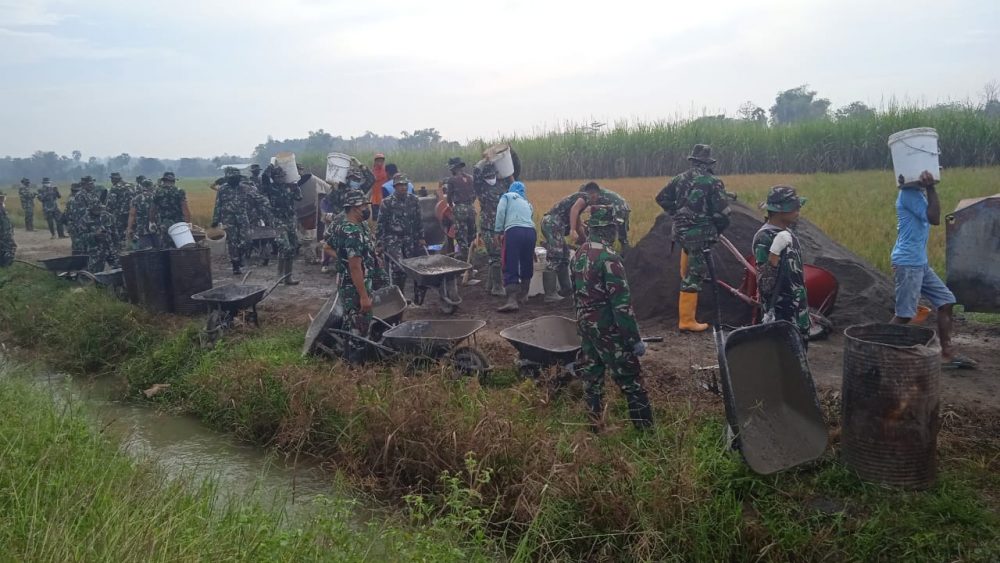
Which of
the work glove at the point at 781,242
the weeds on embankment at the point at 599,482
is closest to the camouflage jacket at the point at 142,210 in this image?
the weeds on embankment at the point at 599,482

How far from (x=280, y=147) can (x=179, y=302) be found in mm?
91035

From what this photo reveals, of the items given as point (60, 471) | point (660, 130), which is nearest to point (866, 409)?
point (60, 471)

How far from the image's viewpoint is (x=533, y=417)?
557cm

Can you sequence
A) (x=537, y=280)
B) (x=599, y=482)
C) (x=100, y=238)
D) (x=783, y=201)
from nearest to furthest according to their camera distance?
(x=599, y=482), (x=783, y=201), (x=537, y=280), (x=100, y=238)

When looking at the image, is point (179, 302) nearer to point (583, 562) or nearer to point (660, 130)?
point (583, 562)

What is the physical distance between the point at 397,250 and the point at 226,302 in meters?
3.01

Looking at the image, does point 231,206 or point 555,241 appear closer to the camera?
point 555,241

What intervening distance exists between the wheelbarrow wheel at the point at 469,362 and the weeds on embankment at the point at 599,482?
18.3 inches

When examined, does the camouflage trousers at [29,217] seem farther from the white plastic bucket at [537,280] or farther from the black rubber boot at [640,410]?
the black rubber boot at [640,410]

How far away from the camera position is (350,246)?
696cm

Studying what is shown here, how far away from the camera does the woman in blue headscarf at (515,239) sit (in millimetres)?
9250

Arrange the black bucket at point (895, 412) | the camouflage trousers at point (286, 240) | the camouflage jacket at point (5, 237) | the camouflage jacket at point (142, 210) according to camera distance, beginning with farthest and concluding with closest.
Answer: the camouflage jacket at point (5, 237) → the camouflage jacket at point (142, 210) → the camouflage trousers at point (286, 240) → the black bucket at point (895, 412)

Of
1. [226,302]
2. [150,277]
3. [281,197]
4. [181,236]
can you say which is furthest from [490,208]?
[281,197]

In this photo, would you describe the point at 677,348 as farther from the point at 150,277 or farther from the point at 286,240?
the point at 286,240
